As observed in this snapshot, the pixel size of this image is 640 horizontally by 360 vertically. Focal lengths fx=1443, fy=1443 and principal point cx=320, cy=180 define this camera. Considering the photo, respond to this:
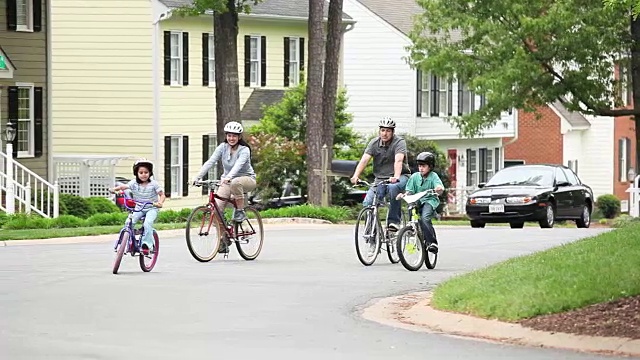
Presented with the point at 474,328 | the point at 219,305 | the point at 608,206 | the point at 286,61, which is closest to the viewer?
the point at 474,328

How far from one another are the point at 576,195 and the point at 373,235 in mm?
15905

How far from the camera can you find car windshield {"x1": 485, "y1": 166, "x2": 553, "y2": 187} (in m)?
32.9

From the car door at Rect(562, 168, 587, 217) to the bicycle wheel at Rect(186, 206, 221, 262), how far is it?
1591cm

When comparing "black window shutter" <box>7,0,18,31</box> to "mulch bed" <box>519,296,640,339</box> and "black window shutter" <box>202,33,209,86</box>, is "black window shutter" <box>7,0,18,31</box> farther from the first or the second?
"mulch bed" <box>519,296,640,339</box>

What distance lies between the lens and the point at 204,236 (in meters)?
19.1

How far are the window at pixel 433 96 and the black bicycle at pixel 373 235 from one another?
3519 centimetres

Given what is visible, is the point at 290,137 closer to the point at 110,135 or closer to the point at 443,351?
the point at 110,135

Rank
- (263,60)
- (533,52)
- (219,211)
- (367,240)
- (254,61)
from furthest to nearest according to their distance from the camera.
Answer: (263,60) < (254,61) < (533,52) < (219,211) < (367,240)

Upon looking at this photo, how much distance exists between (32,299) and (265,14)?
109 feet

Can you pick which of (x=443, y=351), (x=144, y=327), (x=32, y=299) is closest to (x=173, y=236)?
(x=32, y=299)

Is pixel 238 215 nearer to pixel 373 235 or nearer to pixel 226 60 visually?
pixel 373 235

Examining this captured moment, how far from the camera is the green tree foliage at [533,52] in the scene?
35125mm

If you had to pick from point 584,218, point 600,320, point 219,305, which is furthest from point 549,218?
point 600,320

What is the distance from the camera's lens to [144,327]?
41.3ft
